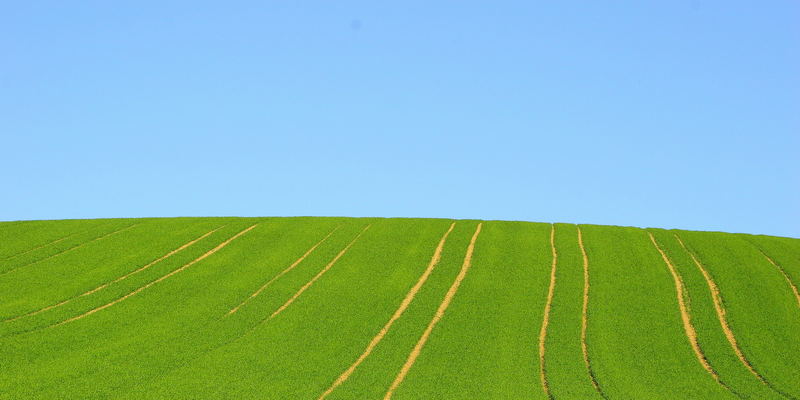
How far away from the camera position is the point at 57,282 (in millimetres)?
40375

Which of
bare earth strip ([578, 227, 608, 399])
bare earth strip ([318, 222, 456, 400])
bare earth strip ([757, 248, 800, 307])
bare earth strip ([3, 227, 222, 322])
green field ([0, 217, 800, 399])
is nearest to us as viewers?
bare earth strip ([318, 222, 456, 400])

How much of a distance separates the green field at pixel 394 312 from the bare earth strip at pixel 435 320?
0.12 meters

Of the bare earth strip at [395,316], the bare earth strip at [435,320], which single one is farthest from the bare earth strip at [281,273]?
the bare earth strip at [435,320]

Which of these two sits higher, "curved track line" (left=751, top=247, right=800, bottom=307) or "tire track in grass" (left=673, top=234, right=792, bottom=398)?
"curved track line" (left=751, top=247, right=800, bottom=307)

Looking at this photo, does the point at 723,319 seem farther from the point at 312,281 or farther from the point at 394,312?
the point at 312,281

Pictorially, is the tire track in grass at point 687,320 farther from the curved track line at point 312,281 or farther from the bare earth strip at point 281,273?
the bare earth strip at point 281,273

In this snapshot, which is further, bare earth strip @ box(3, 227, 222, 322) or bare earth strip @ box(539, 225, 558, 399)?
bare earth strip @ box(3, 227, 222, 322)

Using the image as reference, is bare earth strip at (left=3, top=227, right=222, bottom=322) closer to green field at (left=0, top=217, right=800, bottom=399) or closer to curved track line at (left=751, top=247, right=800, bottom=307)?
green field at (left=0, top=217, right=800, bottom=399)

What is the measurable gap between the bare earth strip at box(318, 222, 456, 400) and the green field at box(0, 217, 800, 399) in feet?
0.36

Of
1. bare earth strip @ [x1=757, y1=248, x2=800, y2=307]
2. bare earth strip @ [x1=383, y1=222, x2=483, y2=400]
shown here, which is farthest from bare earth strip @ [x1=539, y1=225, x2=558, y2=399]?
bare earth strip @ [x1=757, y1=248, x2=800, y2=307]

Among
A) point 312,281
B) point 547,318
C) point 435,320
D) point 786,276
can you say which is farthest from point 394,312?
point 786,276

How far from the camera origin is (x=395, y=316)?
35.3m

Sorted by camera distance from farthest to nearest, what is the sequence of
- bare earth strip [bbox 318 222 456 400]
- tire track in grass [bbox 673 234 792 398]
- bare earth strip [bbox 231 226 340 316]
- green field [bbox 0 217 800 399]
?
bare earth strip [bbox 231 226 340 316]
tire track in grass [bbox 673 234 792 398]
green field [bbox 0 217 800 399]
bare earth strip [bbox 318 222 456 400]

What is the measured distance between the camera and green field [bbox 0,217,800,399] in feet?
92.4
